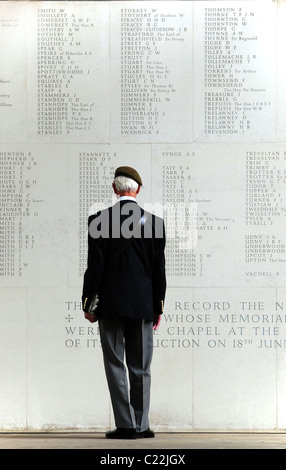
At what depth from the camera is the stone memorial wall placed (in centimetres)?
485

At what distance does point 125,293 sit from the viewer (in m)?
3.99

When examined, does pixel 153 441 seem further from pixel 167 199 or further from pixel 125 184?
pixel 167 199

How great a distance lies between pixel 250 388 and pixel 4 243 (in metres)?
1.60

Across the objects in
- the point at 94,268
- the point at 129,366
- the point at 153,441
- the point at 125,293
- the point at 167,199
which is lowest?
the point at 153,441

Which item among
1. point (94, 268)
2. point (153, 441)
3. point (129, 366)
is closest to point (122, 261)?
point (94, 268)

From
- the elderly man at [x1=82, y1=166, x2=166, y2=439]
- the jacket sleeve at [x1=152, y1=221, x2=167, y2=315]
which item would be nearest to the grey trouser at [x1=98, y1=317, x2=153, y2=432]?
the elderly man at [x1=82, y1=166, x2=166, y2=439]

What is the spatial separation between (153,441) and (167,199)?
1446mm

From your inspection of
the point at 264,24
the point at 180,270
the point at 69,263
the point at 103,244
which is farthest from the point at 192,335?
the point at 264,24

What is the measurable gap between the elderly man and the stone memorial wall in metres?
0.80

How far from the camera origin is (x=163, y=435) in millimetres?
4672

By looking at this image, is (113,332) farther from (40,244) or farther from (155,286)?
(40,244)

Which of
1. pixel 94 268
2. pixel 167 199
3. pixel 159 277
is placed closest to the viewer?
pixel 94 268

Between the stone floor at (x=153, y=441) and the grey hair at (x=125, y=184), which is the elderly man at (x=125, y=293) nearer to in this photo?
the grey hair at (x=125, y=184)

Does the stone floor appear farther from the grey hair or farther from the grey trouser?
the grey hair
